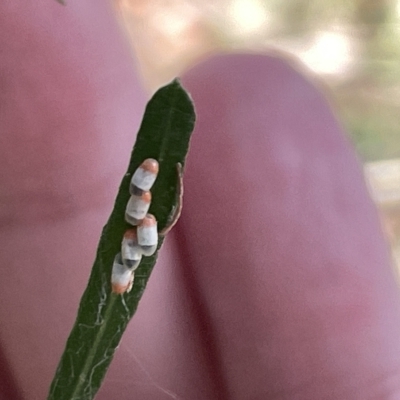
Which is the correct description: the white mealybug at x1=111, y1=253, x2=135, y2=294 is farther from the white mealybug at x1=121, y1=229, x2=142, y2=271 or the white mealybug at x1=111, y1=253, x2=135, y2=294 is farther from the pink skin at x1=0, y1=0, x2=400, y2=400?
the pink skin at x1=0, y1=0, x2=400, y2=400

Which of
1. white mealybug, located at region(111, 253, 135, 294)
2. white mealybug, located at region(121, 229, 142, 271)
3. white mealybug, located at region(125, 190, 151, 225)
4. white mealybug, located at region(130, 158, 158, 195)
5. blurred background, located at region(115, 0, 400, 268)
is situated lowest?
white mealybug, located at region(111, 253, 135, 294)

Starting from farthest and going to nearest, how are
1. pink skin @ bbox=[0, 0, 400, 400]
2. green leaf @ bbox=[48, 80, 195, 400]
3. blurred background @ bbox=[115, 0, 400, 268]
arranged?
blurred background @ bbox=[115, 0, 400, 268] < pink skin @ bbox=[0, 0, 400, 400] < green leaf @ bbox=[48, 80, 195, 400]

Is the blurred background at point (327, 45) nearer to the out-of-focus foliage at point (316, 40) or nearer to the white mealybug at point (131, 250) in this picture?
the out-of-focus foliage at point (316, 40)

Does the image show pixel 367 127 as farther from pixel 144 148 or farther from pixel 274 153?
pixel 144 148

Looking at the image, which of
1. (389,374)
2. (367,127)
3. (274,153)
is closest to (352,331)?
(389,374)

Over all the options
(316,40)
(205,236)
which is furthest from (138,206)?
(316,40)

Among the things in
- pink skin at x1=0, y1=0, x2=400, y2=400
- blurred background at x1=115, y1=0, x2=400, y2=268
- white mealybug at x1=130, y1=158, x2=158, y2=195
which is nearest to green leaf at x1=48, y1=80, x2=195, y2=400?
white mealybug at x1=130, y1=158, x2=158, y2=195
